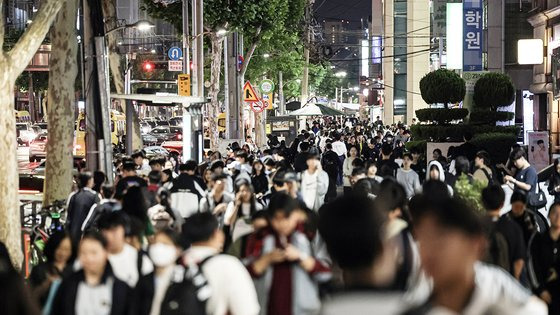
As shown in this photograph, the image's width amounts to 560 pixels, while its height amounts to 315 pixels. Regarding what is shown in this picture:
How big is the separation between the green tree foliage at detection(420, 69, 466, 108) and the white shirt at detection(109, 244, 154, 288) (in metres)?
27.0

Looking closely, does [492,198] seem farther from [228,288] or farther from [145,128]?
[145,128]

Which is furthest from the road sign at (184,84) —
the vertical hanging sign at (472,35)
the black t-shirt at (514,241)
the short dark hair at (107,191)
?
the black t-shirt at (514,241)

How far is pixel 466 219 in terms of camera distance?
14.8ft

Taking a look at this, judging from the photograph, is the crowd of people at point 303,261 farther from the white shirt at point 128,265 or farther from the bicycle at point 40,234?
the bicycle at point 40,234

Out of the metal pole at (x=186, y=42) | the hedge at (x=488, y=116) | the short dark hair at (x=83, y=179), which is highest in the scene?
the metal pole at (x=186, y=42)

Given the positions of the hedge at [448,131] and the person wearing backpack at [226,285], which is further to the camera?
the hedge at [448,131]

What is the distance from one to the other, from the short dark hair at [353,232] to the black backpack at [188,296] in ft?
6.85

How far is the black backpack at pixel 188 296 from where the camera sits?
6.64 metres

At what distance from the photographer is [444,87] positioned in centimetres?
3453

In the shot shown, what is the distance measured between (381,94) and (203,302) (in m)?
100

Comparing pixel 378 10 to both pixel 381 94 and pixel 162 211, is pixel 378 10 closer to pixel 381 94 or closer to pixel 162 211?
pixel 381 94

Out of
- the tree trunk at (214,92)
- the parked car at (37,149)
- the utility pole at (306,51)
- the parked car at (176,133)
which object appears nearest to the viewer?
the tree trunk at (214,92)

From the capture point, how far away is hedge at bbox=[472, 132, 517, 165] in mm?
30797

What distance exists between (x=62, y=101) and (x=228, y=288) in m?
A: 15.1
